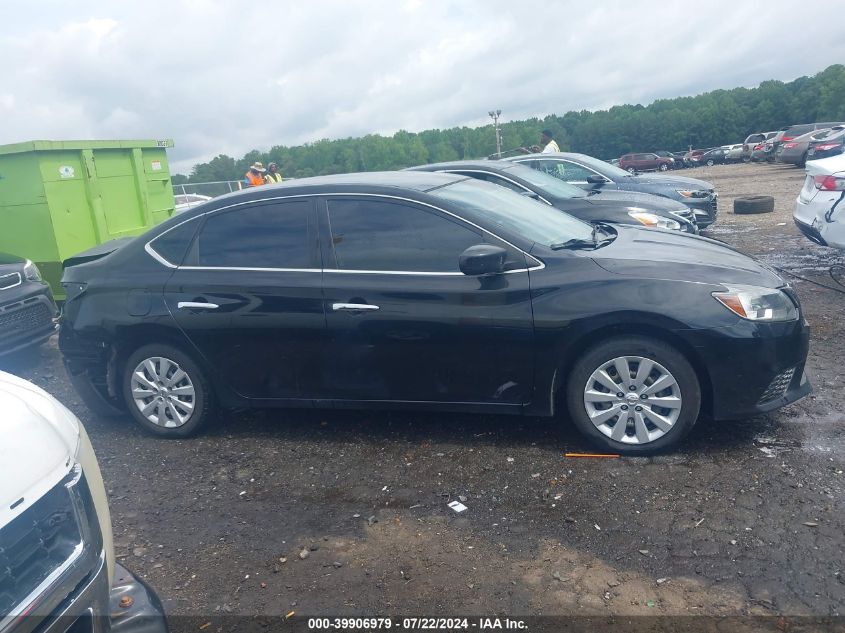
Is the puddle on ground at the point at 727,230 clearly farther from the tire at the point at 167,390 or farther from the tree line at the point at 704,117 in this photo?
the tree line at the point at 704,117

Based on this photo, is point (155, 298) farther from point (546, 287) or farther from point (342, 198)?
point (546, 287)

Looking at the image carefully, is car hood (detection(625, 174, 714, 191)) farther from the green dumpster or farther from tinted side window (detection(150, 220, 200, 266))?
tinted side window (detection(150, 220, 200, 266))

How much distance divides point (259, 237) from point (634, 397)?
2614 millimetres

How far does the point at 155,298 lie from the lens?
495 cm

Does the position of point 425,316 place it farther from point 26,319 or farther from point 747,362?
point 26,319

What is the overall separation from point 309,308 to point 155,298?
3.78ft

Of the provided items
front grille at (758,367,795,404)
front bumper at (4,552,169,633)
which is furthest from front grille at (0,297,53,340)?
front grille at (758,367,795,404)

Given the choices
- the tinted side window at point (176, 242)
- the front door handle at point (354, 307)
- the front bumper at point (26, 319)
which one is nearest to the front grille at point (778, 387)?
the front door handle at point (354, 307)

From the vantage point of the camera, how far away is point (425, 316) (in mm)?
4422

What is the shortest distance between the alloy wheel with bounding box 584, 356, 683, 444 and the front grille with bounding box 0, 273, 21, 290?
230 inches

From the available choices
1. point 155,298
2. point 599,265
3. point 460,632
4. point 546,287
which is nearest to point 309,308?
point 155,298

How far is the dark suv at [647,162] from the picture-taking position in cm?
5484

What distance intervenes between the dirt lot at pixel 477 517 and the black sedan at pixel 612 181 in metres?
6.26

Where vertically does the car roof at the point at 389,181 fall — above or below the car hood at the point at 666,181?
above
